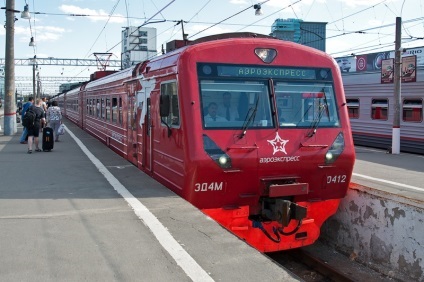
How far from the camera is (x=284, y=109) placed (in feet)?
22.3

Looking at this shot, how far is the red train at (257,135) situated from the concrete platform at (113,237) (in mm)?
→ 741

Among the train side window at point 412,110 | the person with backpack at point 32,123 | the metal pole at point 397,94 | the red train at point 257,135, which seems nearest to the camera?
the red train at point 257,135

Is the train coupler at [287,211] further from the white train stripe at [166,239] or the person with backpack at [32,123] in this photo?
the person with backpack at [32,123]

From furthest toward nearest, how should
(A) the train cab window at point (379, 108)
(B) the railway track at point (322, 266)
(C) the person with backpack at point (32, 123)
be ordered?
(A) the train cab window at point (379, 108) → (C) the person with backpack at point (32, 123) → (B) the railway track at point (322, 266)

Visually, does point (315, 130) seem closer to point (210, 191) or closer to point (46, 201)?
point (210, 191)

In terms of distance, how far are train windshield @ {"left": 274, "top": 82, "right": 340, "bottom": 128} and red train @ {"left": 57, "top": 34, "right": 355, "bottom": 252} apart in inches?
0.6

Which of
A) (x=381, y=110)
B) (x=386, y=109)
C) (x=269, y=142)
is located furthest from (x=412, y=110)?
(x=269, y=142)

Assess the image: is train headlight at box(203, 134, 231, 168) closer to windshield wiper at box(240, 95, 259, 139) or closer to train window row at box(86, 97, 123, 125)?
windshield wiper at box(240, 95, 259, 139)

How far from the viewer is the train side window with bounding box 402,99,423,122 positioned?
52.3ft

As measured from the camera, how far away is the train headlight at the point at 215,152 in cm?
624

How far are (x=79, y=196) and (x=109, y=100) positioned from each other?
7.56 meters

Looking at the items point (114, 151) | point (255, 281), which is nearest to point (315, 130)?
point (255, 281)

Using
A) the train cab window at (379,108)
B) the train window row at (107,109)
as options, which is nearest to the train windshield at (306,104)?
the train window row at (107,109)

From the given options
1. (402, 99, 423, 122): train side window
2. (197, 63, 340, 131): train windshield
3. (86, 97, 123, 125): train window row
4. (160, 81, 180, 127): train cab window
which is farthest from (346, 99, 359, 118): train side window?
(160, 81, 180, 127): train cab window
